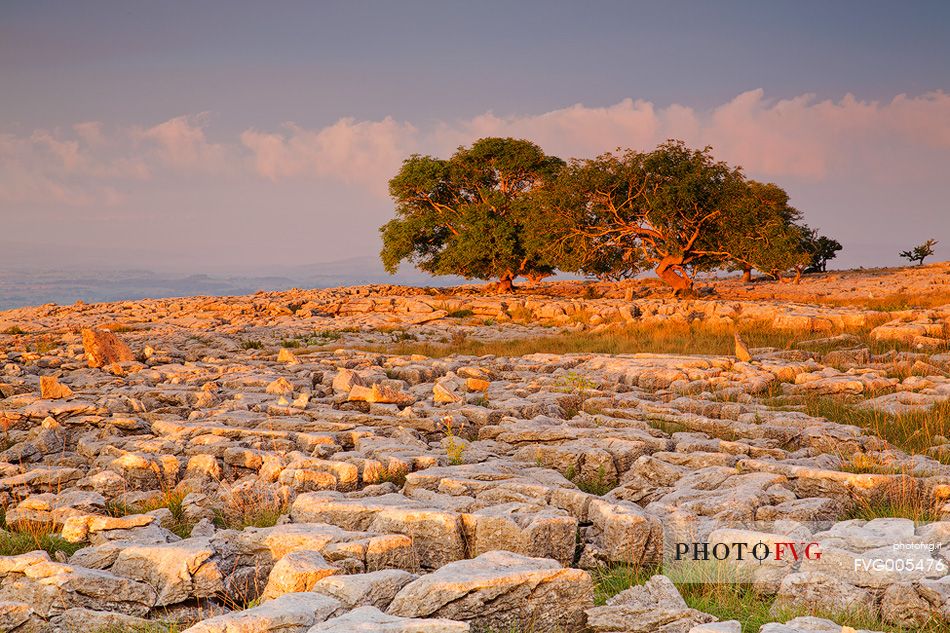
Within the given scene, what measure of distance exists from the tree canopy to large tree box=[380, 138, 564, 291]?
0.07m

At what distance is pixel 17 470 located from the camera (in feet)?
28.5

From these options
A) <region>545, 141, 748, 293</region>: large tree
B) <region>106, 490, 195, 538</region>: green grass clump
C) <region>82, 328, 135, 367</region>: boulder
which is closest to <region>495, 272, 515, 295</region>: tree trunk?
<region>545, 141, 748, 293</region>: large tree

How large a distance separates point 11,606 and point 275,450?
3.88 metres

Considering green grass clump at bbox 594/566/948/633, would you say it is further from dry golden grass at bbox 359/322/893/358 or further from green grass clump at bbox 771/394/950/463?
dry golden grass at bbox 359/322/893/358

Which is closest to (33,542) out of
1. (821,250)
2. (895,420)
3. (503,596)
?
(503,596)

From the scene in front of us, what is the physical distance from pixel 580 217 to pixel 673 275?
6.24 metres

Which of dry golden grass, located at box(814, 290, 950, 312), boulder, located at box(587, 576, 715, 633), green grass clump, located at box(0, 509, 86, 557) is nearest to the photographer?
boulder, located at box(587, 576, 715, 633)

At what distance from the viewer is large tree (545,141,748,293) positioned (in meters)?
35.8

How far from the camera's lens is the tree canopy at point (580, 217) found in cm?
3597

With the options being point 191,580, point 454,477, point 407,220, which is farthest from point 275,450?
point 407,220

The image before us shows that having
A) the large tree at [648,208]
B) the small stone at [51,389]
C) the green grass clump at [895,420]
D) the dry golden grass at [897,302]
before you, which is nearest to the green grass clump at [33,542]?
the small stone at [51,389]

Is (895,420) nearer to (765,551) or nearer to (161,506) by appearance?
(765,551)

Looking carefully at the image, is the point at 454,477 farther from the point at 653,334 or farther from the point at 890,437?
the point at 653,334

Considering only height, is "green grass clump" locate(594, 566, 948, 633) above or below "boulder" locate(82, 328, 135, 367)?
below
